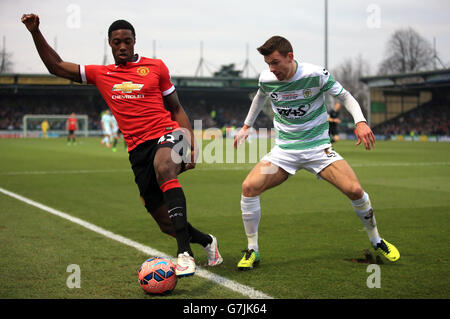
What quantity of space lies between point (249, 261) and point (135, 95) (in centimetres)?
186

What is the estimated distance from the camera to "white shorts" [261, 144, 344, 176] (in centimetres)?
574

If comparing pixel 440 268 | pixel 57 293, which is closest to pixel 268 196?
pixel 440 268

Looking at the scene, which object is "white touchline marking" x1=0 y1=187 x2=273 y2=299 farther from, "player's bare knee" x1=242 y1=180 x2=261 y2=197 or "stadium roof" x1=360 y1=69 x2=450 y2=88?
"stadium roof" x1=360 y1=69 x2=450 y2=88

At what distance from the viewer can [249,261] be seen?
5.41 m

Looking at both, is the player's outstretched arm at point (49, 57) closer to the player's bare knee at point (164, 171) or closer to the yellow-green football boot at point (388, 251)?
the player's bare knee at point (164, 171)

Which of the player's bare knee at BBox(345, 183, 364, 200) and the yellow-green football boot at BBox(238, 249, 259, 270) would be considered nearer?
the yellow-green football boot at BBox(238, 249, 259, 270)

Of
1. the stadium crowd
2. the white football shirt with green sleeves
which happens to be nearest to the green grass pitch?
the white football shirt with green sleeves

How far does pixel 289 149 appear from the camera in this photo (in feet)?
19.1

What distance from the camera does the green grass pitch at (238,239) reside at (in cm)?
470

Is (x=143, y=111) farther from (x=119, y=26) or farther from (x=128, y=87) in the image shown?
(x=119, y=26)

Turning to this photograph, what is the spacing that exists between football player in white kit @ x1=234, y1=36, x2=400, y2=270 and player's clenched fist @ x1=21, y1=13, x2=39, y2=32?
206 cm

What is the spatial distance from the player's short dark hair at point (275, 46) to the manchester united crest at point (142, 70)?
1.09m
